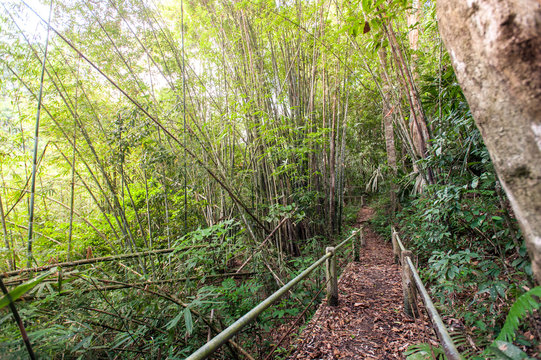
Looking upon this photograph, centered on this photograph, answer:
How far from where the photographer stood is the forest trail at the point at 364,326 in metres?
1.70

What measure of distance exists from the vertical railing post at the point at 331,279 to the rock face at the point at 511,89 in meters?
1.78

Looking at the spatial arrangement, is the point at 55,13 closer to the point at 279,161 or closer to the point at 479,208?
the point at 279,161

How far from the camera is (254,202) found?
3240 millimetres

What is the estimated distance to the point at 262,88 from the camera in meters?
3.09

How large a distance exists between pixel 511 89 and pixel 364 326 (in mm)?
2063

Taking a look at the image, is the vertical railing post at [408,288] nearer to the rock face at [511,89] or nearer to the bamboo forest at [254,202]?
the bamboo forest at [254,202]

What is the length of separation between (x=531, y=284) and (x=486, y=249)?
866 mm

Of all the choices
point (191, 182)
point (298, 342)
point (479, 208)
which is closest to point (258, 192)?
point (191, 182)

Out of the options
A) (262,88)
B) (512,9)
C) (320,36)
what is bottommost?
(512,9)

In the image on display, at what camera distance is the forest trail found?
1.70 m

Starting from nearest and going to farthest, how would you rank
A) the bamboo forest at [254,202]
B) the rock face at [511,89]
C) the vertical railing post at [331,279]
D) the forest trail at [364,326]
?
the rock face at [511,89] → the bamboo forest at [254,202] → the forest trail at [364,326] → the vertical railing post at [331,279]

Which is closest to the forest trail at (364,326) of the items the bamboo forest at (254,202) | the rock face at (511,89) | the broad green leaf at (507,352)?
the bamboo forest at (254,202)

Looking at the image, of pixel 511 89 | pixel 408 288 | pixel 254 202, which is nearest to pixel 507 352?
pixel 511 89

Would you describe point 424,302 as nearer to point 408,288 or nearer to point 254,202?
point 408,288
